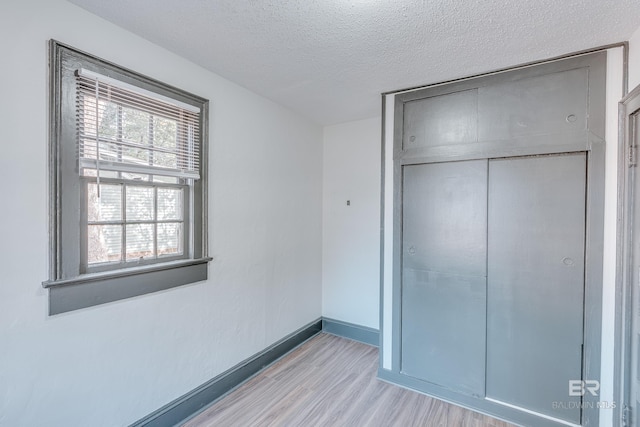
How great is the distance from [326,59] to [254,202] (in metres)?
1.29

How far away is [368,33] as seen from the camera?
65.4 inches

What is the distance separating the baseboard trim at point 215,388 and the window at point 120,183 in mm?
796

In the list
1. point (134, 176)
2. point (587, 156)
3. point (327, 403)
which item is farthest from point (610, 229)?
point (134, 176)

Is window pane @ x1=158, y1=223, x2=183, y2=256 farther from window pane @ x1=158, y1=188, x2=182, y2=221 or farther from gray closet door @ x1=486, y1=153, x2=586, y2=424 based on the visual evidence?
gray closet door @ x1=486, y1=153, x2=586, y2=424

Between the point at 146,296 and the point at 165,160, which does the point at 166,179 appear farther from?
the point at 146,296

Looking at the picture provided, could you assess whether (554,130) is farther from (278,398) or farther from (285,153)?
(278,398)

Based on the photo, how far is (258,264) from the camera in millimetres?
2637

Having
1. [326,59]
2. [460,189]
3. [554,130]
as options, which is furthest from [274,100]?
[554,130]

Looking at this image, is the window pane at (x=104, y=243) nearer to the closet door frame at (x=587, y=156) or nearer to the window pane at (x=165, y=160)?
the window pane at (x=165, y=160)

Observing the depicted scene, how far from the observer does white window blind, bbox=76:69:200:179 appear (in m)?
1.54

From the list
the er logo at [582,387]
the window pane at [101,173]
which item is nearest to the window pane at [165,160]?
the window pane at [101,173]

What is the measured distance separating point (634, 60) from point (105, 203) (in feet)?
10.1

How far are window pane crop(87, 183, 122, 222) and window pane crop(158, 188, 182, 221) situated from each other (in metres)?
0.24

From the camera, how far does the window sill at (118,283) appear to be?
1460mm
